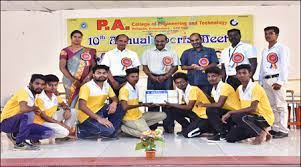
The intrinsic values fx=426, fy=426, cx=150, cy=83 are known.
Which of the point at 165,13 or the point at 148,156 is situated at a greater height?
the point at 165,13

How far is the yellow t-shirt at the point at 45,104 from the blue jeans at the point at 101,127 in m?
0.45

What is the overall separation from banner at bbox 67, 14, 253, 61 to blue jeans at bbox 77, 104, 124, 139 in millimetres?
2714

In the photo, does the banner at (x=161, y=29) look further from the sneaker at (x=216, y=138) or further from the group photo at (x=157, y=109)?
the sneaker at (x=216, y=138)

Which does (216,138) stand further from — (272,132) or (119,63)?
(119,63)

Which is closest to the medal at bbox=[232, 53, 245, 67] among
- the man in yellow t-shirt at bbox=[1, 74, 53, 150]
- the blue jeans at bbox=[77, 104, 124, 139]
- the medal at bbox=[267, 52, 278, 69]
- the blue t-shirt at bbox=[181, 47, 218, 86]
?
the medal at bbox=[267, 52, 278, 69]

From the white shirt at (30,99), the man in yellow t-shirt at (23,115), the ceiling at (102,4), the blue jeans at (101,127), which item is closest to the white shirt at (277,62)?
the blue jeans at (101,127)

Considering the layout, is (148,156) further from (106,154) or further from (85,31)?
(85,31)

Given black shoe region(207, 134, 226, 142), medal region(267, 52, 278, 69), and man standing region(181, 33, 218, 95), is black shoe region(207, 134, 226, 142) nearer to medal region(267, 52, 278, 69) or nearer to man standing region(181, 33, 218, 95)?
man standing region(181, 33, 218, 95)

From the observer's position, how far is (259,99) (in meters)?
4.61

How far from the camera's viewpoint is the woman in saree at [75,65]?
5.53 metres

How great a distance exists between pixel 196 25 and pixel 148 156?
15.2 ft

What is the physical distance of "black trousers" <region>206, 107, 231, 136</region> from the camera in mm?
5016

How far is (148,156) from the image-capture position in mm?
3727

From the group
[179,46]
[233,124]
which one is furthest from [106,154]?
[179,46]
